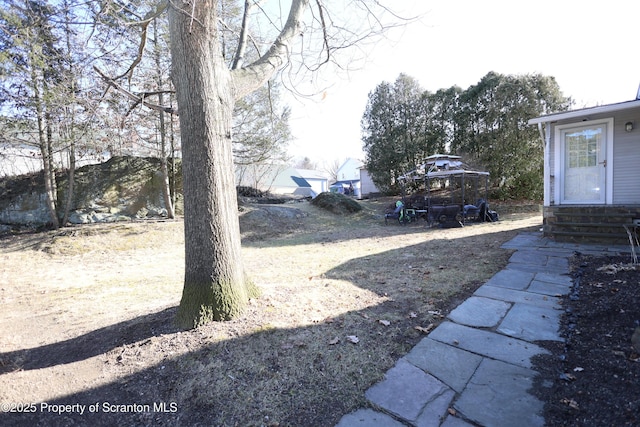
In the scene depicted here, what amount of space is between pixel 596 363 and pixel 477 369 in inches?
30.7

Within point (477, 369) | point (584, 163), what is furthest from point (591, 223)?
point (477, 369)

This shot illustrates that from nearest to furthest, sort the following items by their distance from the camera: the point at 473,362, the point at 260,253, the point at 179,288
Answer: the point at 473,362 < the point at 179,288 < the point at 260,253

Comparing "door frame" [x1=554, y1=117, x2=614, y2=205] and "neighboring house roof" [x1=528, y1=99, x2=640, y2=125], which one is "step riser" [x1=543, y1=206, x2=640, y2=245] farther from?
"neighboring house roof" [x1=528, y1=99, x2=640, y2=125]

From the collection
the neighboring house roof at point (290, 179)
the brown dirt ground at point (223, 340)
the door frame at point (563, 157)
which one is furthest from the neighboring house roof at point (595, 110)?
the neighboring house roof at point (290, 179)

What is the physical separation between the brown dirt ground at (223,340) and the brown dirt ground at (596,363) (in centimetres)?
93

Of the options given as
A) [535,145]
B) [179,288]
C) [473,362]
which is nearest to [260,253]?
[179,288]

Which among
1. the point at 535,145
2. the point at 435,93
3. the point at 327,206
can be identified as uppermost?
the point at 435,93

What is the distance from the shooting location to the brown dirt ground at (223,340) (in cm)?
182

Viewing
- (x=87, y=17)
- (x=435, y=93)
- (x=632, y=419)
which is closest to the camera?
(x=632, y=419)

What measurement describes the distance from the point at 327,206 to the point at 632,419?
41.0 feet

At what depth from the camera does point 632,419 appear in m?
1.47

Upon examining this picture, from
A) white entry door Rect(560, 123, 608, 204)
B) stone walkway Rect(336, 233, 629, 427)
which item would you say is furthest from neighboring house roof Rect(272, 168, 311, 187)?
stone walkway Rect(336, 233, 629, 427)

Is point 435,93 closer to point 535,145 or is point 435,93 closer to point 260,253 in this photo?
point 535,145

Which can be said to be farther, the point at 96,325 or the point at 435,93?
the point at 435,93
